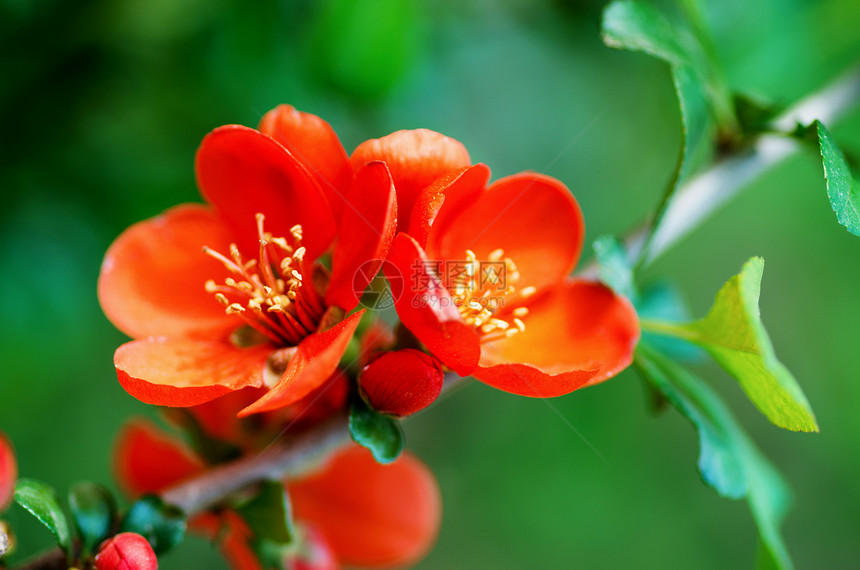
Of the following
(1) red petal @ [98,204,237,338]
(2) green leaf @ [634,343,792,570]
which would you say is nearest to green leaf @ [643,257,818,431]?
(2) green leaf @ [634,343,792,570]

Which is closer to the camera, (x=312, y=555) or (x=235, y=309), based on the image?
(x=235, y=309)

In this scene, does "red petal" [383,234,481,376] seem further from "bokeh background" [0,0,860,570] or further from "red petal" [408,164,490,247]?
"bokeh background" [0,0,860,570]

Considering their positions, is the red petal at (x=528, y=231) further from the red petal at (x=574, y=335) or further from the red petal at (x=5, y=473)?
the red petal at (x=5, y=473)

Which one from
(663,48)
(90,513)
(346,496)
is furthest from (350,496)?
(663,48)

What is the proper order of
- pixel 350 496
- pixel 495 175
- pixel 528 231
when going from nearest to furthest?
1. pixel 528 231
2. pixel 350 496
3. pixel 495 175

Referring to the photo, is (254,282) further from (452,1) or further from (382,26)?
(452,1)

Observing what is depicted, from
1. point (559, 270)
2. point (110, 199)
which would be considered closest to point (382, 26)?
point (110, 199)

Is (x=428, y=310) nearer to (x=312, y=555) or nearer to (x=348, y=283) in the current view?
(x=348, y=283)

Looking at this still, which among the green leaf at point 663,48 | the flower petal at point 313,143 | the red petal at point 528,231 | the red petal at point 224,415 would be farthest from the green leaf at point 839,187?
the red petal at point 224,415
